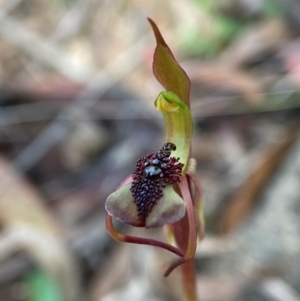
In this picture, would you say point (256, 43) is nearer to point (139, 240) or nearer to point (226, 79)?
point (226, 79)

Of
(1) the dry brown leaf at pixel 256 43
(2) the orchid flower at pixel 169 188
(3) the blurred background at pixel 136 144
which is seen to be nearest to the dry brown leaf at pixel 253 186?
(3) the blurred background at pixel 136 144

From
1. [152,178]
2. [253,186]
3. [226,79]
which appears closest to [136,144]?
[226,79]

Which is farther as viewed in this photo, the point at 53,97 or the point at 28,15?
the point at 28,15

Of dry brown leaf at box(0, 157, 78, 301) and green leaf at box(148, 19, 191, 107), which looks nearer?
green leaf at box(148, 19, 191, 107)

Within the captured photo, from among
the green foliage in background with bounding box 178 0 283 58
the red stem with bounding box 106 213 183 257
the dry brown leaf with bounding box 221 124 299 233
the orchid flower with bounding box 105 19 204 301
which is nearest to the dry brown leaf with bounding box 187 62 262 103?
the green foliage in background with bounding box 178 0 283 58

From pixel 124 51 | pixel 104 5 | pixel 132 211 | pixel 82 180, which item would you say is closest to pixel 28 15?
pixel 104 5

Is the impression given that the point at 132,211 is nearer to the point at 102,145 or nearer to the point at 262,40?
the point at 102,145

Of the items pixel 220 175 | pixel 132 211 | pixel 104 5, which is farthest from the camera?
pixel 104 5

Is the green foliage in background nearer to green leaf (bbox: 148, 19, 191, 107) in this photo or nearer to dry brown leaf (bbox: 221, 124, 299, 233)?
dry brown leaf (bbox: 221, 124, 299, 233)
